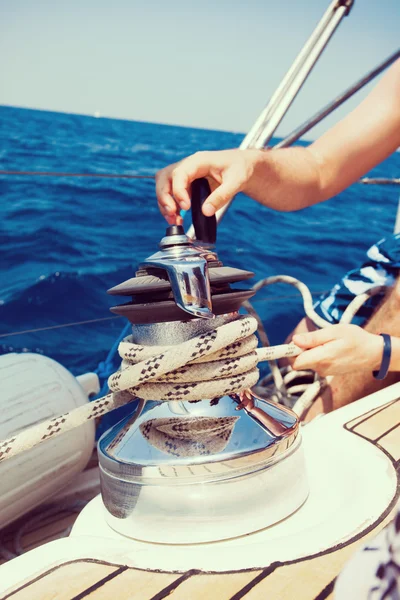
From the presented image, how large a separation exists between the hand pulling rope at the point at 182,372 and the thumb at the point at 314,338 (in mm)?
262

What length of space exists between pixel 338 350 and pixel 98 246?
4067mm

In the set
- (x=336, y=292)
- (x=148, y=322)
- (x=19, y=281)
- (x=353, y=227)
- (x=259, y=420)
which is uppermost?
(x=148, y=322)

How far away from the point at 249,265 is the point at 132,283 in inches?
166

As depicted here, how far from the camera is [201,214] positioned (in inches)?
35.9

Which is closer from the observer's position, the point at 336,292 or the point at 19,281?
the point at 336,292

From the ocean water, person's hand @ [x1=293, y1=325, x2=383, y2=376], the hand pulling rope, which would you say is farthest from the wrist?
the ocean water

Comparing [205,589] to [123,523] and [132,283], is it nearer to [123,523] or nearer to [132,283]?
[123,523]

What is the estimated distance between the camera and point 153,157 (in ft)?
38.2

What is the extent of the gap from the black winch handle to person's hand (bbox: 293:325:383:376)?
249 mm

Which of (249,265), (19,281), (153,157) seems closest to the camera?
(19,281)

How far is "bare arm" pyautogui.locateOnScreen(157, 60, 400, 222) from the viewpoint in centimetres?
97

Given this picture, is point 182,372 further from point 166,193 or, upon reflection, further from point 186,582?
point 166,193

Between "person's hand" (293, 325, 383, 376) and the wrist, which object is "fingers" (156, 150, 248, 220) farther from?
the wrist

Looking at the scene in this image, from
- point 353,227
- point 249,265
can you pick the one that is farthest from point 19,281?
point 353,227
